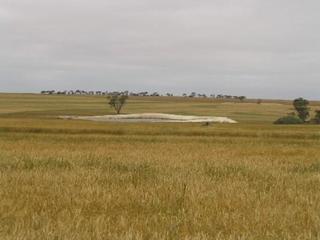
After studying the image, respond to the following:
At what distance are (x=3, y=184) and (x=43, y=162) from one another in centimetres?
582

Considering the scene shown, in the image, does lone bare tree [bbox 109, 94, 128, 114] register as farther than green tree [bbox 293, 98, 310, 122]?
Yes

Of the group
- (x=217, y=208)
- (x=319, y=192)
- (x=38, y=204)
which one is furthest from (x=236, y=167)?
(x=38, y=204)

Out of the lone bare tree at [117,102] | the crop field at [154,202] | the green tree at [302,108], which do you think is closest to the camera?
the crop field at [154,202]

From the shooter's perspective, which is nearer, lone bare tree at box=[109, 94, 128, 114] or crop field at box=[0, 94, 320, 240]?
crop field at box=[0, 94, 320, 240]

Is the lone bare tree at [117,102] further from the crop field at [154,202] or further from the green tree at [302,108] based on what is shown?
the crop field at [154,202]

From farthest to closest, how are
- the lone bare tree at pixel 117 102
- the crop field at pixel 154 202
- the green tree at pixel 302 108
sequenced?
the lone bare tree at pixel 117 102, the green tree at pixel 302 108, the crop field at pixel 154 202

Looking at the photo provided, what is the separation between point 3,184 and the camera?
1261cm

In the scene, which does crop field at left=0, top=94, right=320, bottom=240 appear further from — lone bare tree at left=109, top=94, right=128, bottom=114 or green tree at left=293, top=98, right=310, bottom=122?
lone bare tree at left=109, top=94, right=128, bottom=114

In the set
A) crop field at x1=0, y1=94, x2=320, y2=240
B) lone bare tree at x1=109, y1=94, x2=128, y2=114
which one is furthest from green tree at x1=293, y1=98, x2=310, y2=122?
crop field at x1=0, y1=94, x2=320, y2=240

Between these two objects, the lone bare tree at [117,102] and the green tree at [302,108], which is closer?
the green tree at [302,108]

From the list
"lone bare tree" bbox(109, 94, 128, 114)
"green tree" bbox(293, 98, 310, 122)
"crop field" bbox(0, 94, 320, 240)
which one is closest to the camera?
"crop field" bbox(0, 94, 320, 240)

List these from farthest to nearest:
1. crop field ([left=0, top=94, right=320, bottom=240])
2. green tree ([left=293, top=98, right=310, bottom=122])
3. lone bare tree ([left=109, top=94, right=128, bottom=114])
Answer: lone bare tree ([left=109, top=94, right=128, bottom=114]) → green tree ([left=293, top=98, right=310, bottom=122]) → crop field ([left=0, top=94, right=320, bottom=240])

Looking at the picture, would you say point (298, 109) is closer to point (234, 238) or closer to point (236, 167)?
point (236, 167)

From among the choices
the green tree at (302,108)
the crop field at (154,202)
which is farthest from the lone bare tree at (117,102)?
the crop field at (154,202)
